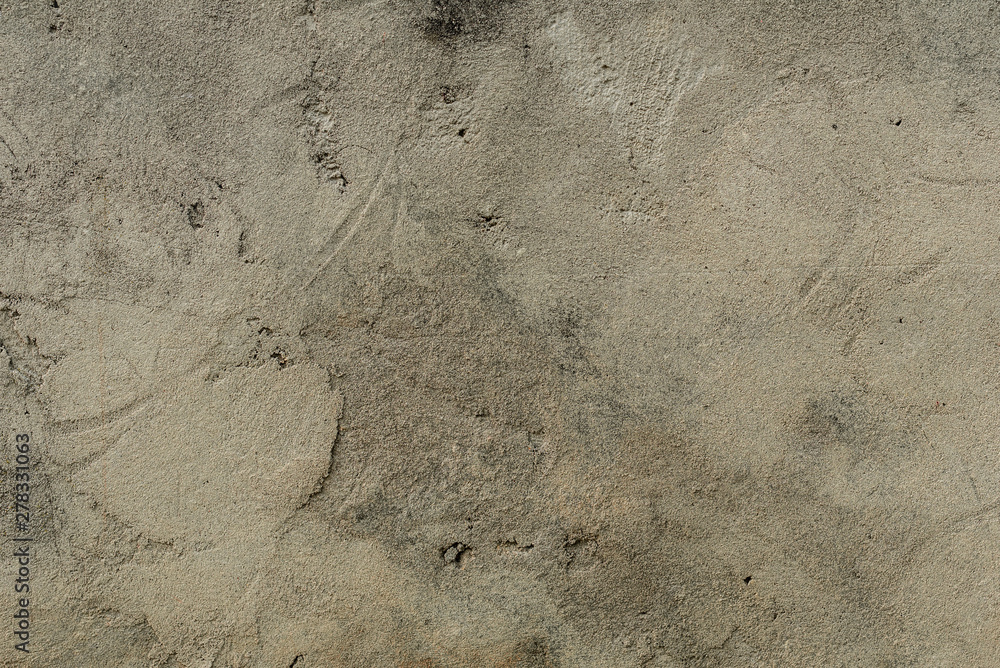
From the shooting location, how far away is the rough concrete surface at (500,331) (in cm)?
290

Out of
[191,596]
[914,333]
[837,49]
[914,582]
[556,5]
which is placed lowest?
[914,582]

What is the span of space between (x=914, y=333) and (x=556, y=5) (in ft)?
6.57

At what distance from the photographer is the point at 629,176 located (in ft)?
9.63

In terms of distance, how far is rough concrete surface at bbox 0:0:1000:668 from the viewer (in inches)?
114

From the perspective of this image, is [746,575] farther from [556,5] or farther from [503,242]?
[556,5]

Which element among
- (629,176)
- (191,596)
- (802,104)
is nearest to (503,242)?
(629,176)

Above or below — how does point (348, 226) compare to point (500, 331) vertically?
above

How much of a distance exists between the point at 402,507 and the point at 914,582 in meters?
2.14

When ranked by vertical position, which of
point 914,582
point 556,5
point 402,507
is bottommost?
point 914,582

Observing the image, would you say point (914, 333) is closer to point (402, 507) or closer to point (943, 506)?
point (943, 506)

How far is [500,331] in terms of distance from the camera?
294 cm

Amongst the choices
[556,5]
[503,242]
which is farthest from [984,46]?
[503,242]

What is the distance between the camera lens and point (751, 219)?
294 centimetres

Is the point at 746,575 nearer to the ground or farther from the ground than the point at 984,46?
nearer to the ground
